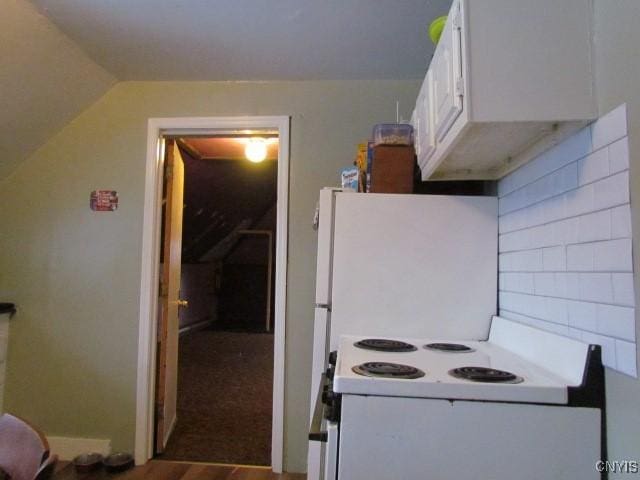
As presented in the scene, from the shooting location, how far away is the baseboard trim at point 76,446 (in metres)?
2.40

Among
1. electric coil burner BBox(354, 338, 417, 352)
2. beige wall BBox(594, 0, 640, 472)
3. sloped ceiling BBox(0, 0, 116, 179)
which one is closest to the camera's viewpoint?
beige wall BBox(594, 0, 640, 472)

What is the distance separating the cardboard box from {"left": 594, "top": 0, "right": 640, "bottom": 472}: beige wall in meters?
0.80

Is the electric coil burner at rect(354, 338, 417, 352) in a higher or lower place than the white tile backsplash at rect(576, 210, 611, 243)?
lower

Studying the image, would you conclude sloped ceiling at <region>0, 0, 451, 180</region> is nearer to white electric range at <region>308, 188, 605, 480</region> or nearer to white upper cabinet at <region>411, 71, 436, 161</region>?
white upper cabinet at <region>411, 71, 436, 161</region>

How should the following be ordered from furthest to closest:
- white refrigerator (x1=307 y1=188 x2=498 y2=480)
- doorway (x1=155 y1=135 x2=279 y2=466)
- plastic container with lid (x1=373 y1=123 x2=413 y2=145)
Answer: doorway (x1=155 y1=135 x2=279 y2=466)
plastic container with lid (x1=373 y1=123 x2=413 y2=145)
white refrigerator (x1=307 y1=188 x2=498 y2=480)

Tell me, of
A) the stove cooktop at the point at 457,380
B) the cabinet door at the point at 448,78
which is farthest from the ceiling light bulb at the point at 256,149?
the stove cooktop at the point at 457,380

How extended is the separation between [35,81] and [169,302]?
138cm

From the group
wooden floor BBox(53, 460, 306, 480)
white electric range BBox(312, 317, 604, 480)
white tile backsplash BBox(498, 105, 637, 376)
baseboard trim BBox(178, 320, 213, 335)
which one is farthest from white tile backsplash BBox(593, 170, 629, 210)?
baseboard trim BBox(178, 320, 213, 335)

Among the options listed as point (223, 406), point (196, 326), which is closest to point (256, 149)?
point (223, 406)

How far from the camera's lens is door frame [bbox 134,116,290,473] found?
236 cm

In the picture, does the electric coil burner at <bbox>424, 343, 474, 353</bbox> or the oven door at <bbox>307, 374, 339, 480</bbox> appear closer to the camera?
the oven door at <bbox>307, 374, 339, 480</bbox>

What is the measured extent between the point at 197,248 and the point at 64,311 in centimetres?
421

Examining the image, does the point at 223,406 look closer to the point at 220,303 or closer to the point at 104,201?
the point at 104,201

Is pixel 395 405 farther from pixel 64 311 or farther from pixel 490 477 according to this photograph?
pixel 64 311
